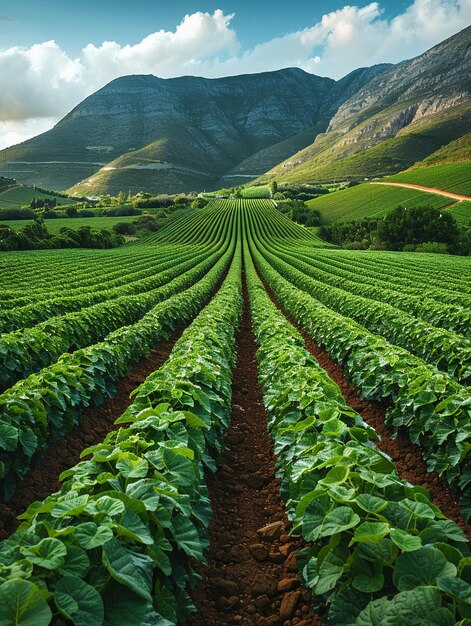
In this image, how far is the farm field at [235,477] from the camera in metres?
2.30

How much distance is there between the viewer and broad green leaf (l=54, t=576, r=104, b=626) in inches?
77.9

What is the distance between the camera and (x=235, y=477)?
607 cm

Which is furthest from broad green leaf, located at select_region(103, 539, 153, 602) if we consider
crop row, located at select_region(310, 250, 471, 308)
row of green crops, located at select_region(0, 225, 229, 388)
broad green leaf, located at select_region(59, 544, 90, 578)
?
crop row, located at select_region(310, 250, 471, 308)

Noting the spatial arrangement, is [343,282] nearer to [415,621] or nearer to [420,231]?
[415,621]

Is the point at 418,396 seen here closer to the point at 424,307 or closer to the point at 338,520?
the point at 338,520

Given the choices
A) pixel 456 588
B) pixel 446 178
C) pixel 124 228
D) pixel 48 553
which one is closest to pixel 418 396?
pixel 456 588

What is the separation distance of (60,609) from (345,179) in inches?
7128

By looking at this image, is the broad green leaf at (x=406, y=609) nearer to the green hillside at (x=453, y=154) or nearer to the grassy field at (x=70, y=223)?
the grassy field at (x=70, y=223)

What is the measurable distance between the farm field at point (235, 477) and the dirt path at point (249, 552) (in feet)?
0.07

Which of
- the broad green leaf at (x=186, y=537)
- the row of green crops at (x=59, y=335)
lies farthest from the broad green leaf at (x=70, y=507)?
the row of green crops at (x=59, y=335)

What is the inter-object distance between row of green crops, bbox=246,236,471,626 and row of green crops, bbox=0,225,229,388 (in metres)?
6.77

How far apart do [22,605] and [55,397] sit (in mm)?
4620

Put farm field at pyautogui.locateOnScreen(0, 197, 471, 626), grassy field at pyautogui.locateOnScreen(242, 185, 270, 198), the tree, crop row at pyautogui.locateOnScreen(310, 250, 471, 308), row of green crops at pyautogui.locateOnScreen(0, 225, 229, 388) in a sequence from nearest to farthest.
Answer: farm field at pyautogui.locateOnScreen(0, 197, 471, 626) < row of green crops at pyautogui.locateOnScreen(0, 225, 229, 388) < crop row at pyautogui.locateOnScreen(310, 250, 471, 308) < the tree < grassy field at pyautogui.locateOnScreen(242, 185, 270, 198)

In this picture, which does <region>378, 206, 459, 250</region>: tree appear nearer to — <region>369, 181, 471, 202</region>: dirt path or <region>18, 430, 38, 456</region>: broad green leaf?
<region>369, 181, 471, 202</region>: dirt path
